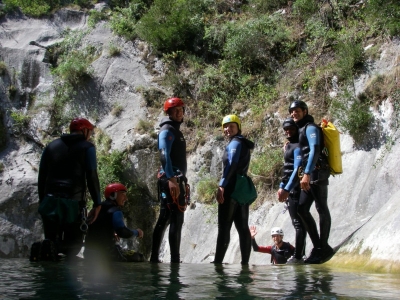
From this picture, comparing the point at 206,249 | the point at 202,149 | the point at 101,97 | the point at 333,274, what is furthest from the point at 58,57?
the point at 333,274

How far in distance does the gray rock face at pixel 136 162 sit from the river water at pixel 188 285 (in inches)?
50.6

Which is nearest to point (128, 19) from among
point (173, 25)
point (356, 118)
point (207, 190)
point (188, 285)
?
point (173, 25)

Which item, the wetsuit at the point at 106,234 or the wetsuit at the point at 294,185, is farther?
the wetsuit at the point at 294,185

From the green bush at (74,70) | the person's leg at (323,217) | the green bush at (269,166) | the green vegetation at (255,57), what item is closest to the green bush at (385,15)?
the green vegetation at (255,57)

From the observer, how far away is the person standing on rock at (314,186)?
6.46 metres

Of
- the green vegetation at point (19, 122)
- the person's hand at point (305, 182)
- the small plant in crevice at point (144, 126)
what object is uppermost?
the green vegetation at point (19, 122)

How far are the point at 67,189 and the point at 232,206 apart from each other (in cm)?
203

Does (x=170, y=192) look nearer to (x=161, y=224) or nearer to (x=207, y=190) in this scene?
(x=161, y=224)

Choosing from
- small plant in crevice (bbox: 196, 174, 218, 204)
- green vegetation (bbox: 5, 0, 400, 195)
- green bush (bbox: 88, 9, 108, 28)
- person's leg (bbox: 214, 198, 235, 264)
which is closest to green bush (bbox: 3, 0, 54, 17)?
green vegetation (bbox: 5, 0, 400, 195)

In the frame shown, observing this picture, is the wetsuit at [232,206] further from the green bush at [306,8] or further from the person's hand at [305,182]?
the green bush at [306,8]

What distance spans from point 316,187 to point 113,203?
8.54 ft

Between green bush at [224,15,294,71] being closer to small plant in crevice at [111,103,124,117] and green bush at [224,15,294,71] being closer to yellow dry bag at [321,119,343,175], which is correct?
small plant in crevice at [111,103,124,117]

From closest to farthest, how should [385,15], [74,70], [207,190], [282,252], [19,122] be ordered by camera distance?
1. [282,252]
2. [385,15]
3. [207,190]
4. [19,122]
5. [74,70]

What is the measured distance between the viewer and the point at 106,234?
6.53 meters
